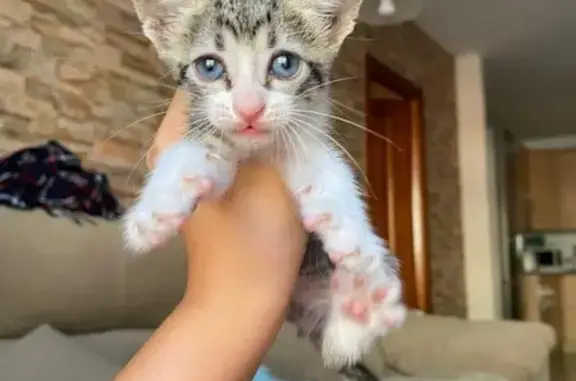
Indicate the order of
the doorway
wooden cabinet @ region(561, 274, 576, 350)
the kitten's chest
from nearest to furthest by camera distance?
the kitten's chest < the doorway < wooden cabinet @ region(561, 274, 576, 350)

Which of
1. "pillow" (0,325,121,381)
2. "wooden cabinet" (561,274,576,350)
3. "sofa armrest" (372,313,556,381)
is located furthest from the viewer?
"wooden cabinet" (561,274,576,350)

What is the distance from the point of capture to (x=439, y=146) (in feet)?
12.7

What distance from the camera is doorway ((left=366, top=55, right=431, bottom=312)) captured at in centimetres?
357

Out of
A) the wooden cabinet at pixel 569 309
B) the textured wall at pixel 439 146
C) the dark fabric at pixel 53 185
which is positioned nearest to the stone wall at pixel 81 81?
the dark fabric at pixel 53 185

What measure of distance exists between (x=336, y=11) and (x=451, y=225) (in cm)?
325

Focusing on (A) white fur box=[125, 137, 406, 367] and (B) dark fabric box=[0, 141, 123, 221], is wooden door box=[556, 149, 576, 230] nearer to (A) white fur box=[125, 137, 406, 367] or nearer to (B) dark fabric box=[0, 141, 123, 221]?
(B) dark fabric box=[0, 141, 123, 221]

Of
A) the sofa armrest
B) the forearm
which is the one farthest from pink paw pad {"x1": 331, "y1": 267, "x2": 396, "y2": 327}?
the sofa armrest

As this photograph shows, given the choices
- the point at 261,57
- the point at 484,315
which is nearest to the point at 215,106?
the point at 261,57

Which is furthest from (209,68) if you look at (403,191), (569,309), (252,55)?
(569,309)

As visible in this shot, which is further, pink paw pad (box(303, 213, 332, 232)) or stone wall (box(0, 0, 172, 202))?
stone wall (box(0, 0, 172, 202))

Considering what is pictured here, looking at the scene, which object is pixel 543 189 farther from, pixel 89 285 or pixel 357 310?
pixel 357 310

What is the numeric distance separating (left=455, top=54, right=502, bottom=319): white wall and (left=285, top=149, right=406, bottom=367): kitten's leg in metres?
3.31

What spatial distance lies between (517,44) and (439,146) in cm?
74

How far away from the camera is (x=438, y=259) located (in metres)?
3.77
